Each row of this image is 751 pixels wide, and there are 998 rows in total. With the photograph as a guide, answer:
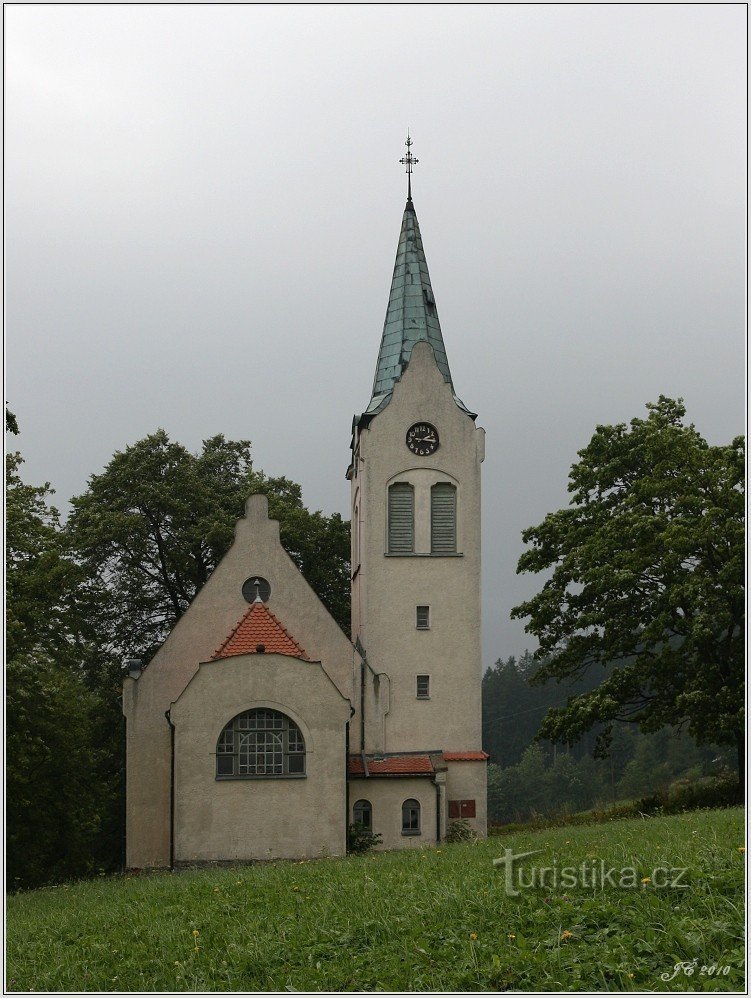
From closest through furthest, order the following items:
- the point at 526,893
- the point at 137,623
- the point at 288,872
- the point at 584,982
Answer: the point at 584,982 < the point at 526,893 < the point at 288,872 < the point at 137,623

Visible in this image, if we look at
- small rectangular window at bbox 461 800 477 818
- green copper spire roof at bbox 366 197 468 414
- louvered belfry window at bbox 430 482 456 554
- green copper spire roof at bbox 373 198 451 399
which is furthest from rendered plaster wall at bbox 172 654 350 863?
green copper spire roof at bbox 373 198 451 399

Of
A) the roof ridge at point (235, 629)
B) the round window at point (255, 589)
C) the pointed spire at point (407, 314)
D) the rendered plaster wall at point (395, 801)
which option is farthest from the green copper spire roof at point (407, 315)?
the rendered plaster wall at point (395, 801)

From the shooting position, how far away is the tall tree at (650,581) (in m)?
27.9

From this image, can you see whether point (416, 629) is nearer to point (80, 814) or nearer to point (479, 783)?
point (479, 783)

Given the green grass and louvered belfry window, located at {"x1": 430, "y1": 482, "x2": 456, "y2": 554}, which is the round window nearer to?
louvered belfry window, located at {"x1": 430, "y1": 482, "x2": 456, "y2": 554}

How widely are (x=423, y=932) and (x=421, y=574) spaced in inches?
744

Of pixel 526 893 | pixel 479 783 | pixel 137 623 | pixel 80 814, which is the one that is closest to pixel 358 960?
pixel 526 893

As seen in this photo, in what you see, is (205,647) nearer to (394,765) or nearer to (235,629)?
(235,629)

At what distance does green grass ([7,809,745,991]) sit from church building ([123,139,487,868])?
30.9 ft

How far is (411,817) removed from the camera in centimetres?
2781

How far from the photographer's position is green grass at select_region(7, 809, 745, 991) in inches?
418

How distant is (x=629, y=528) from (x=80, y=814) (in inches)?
749

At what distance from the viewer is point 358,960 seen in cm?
1183

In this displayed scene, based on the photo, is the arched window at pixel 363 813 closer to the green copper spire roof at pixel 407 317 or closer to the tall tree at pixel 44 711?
the tall tree at pixel 44 711
